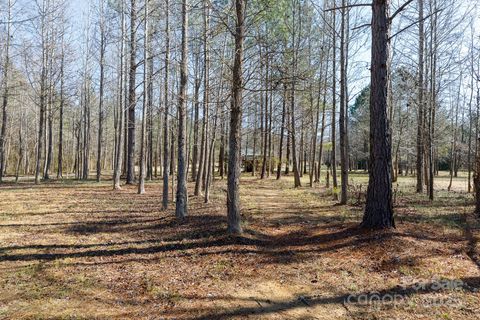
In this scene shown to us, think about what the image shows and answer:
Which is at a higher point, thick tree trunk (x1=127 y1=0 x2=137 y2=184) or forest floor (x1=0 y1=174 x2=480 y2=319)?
thick tree trunk (x1=127 y1=0 x2=137 y2=184)

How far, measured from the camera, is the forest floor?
12.3 ft

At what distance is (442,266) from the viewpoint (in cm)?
477

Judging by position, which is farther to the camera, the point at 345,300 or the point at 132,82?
the point at 132,82

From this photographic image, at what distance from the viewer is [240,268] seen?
5.09 meters

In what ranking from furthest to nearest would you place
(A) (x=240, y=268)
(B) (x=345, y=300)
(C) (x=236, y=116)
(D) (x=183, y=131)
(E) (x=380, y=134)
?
(D) (x=183, y=131), (E) (x=380, y=134), (C) (x=236, y=116), (A) (x=240, y=268), (B) (x=345, y=300)

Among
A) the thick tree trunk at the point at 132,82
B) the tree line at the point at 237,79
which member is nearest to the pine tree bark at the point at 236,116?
the tree line at the point at 237,79

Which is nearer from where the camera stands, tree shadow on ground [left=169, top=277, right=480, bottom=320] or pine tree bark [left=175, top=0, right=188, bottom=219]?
tree shadow on ground [left=169, top=277, right=480, bottom=320]

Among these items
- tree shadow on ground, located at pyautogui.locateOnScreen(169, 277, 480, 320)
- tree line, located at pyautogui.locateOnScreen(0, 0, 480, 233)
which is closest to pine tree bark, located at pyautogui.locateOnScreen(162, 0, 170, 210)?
tree line, located at pyautogui.locateOnScreen(0, 0, 480, 233)

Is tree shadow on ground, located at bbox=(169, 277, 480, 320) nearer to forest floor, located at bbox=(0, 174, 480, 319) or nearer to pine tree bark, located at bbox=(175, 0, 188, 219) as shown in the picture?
forest floor, located at bbox=(0, 174, 480, 319)

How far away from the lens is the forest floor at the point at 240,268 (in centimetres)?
376

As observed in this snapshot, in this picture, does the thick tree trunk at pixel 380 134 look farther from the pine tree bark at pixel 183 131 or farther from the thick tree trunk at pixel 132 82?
the thick tree trunk at pixel 132 82

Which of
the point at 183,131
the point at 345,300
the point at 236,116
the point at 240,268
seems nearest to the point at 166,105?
the point at 183,131

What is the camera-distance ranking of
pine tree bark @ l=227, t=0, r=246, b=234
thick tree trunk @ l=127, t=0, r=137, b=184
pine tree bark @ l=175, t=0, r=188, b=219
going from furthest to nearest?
1. thick tree trunk @ l=127, t=0, r=137, b=184
2. pine tree bark @ l=175, t=0, r=188, b=219
3. pine tree bark @ l=227, t=0, r=246, b=234

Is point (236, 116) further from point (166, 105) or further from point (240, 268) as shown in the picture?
point (166, 105)
